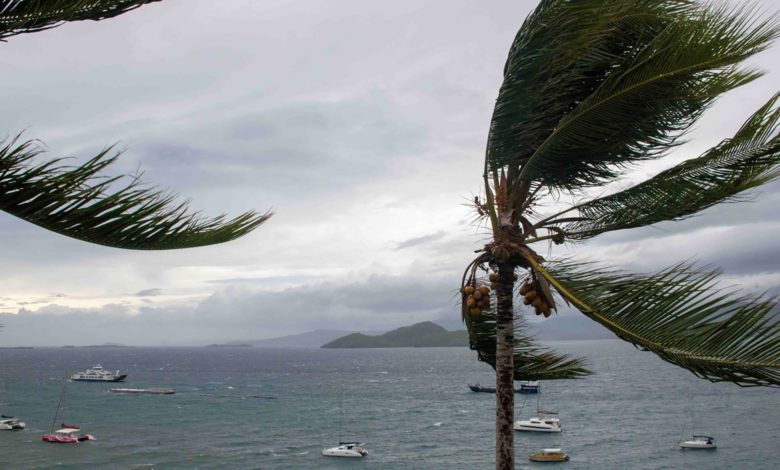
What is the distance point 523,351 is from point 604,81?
11.5ft

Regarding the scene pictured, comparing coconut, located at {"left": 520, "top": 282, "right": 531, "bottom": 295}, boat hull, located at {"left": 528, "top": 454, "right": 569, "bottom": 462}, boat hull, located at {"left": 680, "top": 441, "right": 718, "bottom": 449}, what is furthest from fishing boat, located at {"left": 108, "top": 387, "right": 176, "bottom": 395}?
coconut, located at {"left": 520, "top": 282, "right": 531, "bottom": 295}

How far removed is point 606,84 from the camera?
639 cm

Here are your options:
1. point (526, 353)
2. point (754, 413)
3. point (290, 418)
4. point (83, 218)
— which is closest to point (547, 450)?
point (290, 418)

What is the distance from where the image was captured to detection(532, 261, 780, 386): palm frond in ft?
13.7

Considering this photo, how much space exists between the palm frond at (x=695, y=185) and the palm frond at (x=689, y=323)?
1.18 m

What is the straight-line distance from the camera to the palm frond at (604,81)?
227 inches

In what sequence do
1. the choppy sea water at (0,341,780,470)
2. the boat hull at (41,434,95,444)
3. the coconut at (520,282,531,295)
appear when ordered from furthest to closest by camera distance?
1. the boat hull at (41,434,95,444)
2. the choppy sea water at (0,341,780,470)
3. the coconut at (520,282,531,295)

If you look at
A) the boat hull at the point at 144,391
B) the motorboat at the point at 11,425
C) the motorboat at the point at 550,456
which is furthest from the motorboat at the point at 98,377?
the motorboat at the point at 550,456

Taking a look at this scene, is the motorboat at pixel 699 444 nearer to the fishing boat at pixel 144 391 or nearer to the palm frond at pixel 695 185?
the palm frond at pixel 695 185

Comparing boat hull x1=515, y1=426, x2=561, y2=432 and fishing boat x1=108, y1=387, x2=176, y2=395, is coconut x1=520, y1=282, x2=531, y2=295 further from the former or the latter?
fishing boat x1=108, y1=387, x2=176, y2=395

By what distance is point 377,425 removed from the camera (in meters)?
87.4

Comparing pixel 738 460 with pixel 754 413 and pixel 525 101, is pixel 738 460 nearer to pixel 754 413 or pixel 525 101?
pixel 754 413

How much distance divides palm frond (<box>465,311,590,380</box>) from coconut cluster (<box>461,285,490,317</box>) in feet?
2.61

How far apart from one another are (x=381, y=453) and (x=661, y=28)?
67031 millimetres
